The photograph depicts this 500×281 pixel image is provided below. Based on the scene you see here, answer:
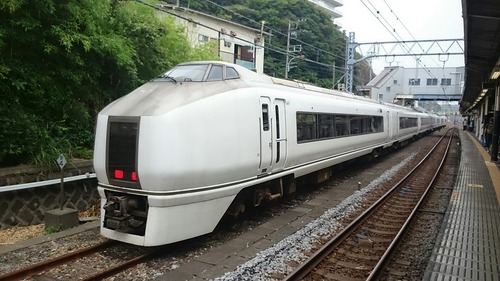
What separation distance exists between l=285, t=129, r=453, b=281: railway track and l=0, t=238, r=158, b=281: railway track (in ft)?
7.59

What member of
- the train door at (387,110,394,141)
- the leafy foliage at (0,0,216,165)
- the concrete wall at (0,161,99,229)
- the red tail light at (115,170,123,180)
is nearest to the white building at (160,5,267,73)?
the train door at (387,110,394,141)

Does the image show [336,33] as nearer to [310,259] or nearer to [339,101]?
[339,101]

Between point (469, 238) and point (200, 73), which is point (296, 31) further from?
point (469, 238)

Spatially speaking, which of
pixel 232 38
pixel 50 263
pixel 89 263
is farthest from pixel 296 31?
pixel 50 263

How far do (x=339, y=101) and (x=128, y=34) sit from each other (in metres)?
6.19

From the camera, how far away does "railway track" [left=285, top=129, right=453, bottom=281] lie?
5.59m

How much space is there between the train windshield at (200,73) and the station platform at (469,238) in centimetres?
431

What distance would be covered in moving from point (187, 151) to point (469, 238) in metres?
4.85

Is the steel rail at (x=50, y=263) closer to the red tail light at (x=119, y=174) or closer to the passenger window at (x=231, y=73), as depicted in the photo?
the red tail light at (x=119, y=174)

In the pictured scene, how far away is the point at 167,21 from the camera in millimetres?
12945

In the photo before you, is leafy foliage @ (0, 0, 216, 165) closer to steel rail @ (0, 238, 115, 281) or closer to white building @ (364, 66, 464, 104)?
steel rail @ (0, 238, 115, 281)

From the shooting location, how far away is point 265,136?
713 centimetres

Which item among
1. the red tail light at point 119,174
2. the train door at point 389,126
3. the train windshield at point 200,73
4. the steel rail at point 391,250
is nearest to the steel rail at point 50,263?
the red tail light at point 119,174

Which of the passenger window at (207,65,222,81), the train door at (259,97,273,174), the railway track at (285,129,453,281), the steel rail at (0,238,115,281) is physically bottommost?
the railway track at (285,129,453,281)
